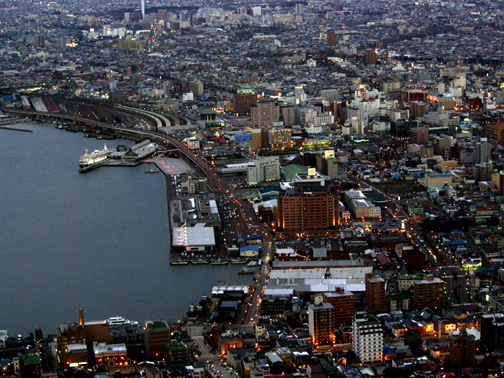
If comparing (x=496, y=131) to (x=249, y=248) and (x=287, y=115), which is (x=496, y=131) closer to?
(x=287, y=115)

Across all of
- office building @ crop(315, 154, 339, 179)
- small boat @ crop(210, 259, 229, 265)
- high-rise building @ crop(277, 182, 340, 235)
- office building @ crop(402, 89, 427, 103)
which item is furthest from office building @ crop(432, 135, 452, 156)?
small boat @ crop(210, 259, 229, 265)

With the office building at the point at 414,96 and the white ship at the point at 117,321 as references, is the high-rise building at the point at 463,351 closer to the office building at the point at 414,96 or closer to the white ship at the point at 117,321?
the white ship at the point at 117,321

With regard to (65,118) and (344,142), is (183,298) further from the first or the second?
(65,118)

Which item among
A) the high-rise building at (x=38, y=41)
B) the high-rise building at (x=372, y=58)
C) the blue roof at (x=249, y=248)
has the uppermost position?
the high-rise building at (x=38, y=41)

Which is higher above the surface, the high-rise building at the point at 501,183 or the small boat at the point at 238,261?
the high-rise building at the point at 501,183

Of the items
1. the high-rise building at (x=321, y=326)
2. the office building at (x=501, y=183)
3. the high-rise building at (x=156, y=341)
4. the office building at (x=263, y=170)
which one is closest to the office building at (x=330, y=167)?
the office building at (x=263, y=170)

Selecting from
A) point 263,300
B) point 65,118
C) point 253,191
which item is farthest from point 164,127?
point 263,300

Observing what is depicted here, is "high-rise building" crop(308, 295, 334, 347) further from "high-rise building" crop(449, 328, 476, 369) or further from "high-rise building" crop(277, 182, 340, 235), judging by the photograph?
"high-rise building" crop(277, 182, 340, 235)

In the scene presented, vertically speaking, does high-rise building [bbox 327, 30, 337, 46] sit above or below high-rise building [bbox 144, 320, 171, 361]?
above

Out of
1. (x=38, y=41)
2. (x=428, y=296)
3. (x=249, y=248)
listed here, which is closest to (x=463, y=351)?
(x=428, y=296)
